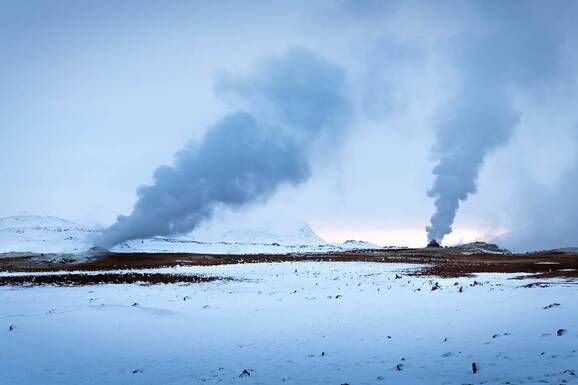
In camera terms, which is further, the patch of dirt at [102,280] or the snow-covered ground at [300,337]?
the patch of dirt at [102,280]

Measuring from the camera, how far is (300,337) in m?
14.7

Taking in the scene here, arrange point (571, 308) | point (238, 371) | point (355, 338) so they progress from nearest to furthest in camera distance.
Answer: point (238, 371) → point (355, 338) → point (571, 308)

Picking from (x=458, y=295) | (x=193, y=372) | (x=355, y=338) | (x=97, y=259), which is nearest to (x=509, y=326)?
(x=355, y=338)

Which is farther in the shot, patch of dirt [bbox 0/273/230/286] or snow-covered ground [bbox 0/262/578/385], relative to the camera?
patch of dirt [bbox 0/273/230/286]

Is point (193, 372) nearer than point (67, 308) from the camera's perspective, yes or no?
Yes

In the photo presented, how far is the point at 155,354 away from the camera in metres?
13.2

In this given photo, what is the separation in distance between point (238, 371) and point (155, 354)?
10.5ft

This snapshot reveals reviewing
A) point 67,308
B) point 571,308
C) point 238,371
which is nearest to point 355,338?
point 238,371

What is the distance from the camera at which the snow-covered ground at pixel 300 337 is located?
11.0 m

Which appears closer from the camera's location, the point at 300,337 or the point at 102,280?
the point at 300,337

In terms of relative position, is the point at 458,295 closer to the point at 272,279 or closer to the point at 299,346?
the point at 299,346

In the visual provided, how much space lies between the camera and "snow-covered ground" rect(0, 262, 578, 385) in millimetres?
10961

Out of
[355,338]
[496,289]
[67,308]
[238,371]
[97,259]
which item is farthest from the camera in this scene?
[97,259]

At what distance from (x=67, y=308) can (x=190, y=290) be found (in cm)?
755
